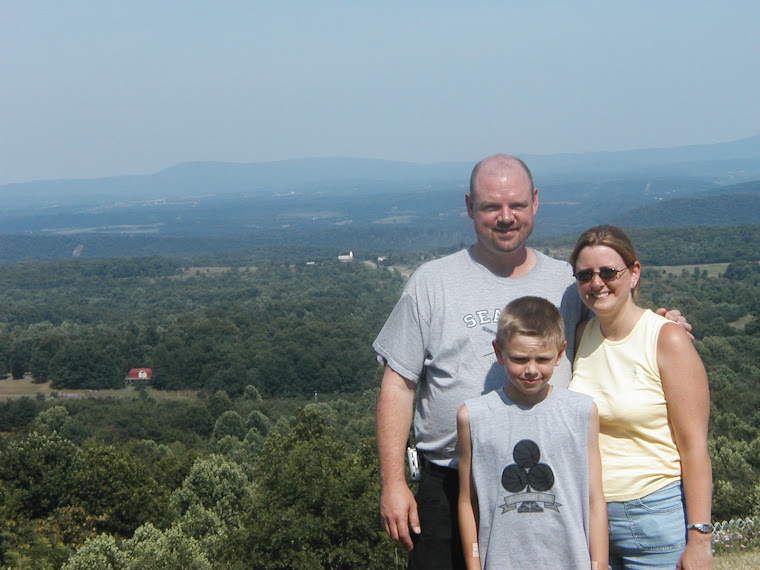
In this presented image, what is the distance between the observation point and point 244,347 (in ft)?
238

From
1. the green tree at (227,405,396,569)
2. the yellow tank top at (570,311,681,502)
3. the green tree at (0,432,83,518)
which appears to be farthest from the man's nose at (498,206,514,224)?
the green tree at (0,432,83,518)

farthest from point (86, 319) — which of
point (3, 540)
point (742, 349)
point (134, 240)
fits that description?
point (134, 240)

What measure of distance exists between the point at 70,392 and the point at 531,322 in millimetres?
68244

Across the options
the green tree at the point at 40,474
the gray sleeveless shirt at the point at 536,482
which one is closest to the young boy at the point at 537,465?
the gray sleeveless shirt at the point at 536,482

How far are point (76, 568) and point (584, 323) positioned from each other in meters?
13.1

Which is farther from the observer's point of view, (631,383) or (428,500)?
(428,500)

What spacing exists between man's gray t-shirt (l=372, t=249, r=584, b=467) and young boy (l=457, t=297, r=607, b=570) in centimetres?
26

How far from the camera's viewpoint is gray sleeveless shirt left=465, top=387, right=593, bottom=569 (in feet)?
9.30

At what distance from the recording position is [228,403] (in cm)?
5138

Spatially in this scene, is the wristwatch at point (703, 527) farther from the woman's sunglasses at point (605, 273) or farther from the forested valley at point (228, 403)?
the forested valley at point (228, 403)

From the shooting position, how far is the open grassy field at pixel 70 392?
62531mm

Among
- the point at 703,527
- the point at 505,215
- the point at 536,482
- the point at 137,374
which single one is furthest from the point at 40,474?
the point at 137,374

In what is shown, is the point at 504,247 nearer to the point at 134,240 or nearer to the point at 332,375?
the point at 332,375

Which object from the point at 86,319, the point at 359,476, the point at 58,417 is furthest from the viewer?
the point at 86,319
